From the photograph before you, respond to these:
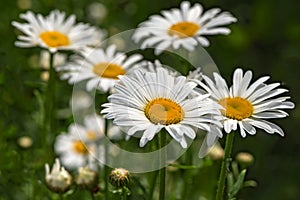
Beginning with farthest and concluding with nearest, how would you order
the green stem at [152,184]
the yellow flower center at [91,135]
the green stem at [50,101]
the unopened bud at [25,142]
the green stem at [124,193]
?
the yellow flower center at [91,135] < the unopened bud at [25,142] < the green stem at [50,101] < the green stem at [152,184] < the green stem at [124,193]

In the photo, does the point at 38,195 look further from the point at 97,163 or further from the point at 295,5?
the point at 295,5

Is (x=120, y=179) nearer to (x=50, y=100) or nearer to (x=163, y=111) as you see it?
(x=163, y=111)

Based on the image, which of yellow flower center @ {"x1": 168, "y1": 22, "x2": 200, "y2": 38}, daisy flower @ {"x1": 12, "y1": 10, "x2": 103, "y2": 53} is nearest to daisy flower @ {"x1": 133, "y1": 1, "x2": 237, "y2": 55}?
yellow flower center @ {"x1": 168, "y1": 22, "x2": 200, "y2": 38}

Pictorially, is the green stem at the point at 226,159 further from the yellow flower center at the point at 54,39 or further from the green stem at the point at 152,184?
the yellow flower center at the point at 54,39

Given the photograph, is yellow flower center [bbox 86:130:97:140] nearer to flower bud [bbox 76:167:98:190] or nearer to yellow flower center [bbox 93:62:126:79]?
yellow flower center [bbox 93:62:126:79]

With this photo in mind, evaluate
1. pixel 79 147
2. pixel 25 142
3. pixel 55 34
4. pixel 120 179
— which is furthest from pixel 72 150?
pixel 120 179

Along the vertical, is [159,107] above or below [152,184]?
above

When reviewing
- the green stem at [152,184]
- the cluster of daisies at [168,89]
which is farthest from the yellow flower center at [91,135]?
the green stem at [152,184]
